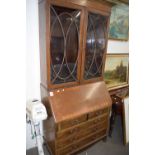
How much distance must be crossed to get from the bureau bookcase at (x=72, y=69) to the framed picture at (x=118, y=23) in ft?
1.80

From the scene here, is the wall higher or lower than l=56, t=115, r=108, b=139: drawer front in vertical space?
higher

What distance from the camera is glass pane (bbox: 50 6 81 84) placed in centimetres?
164

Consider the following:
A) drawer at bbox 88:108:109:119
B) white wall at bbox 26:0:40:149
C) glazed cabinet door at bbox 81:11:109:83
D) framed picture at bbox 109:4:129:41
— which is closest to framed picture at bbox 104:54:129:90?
framed picture at bbox 109:4:129:41

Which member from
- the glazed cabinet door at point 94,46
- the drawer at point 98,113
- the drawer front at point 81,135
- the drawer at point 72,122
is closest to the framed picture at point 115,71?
the glazed cabinet door at point 94,46

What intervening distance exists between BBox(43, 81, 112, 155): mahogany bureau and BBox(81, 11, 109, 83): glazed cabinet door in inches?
6.6

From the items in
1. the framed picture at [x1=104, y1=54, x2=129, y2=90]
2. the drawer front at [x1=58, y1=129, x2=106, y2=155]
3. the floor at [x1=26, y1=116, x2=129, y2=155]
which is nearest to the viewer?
the drawer front at [x1=58, y1=129, x2=106, y2=155]

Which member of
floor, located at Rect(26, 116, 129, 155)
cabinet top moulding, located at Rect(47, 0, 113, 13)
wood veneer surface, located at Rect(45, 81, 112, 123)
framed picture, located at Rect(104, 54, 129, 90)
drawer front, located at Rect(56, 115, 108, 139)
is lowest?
floor, located at Rect(26, 116, 129, 155)

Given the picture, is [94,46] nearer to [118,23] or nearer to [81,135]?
[118,23]

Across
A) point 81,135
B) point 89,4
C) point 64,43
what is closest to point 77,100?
point 81,135

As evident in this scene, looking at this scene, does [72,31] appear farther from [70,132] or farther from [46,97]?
[70,132]

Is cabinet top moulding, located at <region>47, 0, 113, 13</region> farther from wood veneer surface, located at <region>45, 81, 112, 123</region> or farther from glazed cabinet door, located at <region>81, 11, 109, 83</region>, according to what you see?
wood veneer surface, located at <region>45, 81, 112, 123</region>

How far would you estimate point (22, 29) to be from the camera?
0.66 m
